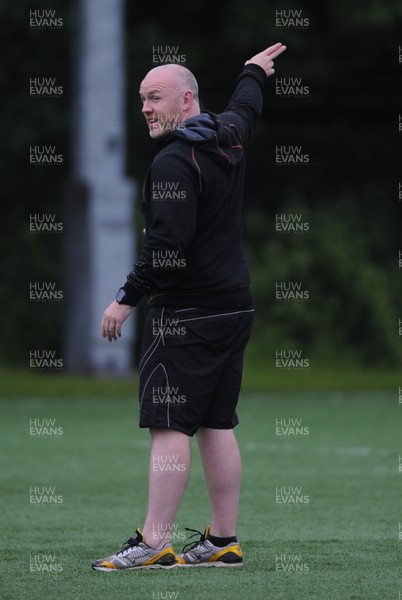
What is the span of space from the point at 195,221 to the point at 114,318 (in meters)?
0.45

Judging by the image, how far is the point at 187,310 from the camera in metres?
5.34

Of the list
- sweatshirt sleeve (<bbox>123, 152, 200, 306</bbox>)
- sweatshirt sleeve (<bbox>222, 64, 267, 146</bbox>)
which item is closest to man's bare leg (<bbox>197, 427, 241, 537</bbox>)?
→ sweatshirt sleeve (<bbox>123, 152, 200, 306</bbox>)

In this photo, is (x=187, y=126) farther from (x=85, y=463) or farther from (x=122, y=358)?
(x=122, y=358)

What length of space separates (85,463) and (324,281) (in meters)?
10.5

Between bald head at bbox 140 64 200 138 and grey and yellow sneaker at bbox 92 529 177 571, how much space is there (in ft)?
4.92

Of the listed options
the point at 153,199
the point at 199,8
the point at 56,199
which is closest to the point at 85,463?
the point at 153,199

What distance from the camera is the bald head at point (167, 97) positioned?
5309 millimetres

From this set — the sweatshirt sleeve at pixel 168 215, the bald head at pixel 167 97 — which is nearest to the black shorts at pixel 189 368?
the sweatshirt sleeve at pixel 168 215

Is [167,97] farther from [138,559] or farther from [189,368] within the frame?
[138,559]

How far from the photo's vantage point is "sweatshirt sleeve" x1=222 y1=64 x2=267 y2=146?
5555 millimetres

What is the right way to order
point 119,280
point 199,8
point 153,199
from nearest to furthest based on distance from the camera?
point 153,199, point 119,280, point 199,8

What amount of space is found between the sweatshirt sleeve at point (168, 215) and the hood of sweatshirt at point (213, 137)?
9 cm

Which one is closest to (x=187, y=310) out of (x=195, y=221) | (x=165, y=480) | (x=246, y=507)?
(x=195, y=221)

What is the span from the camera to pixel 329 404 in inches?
531
